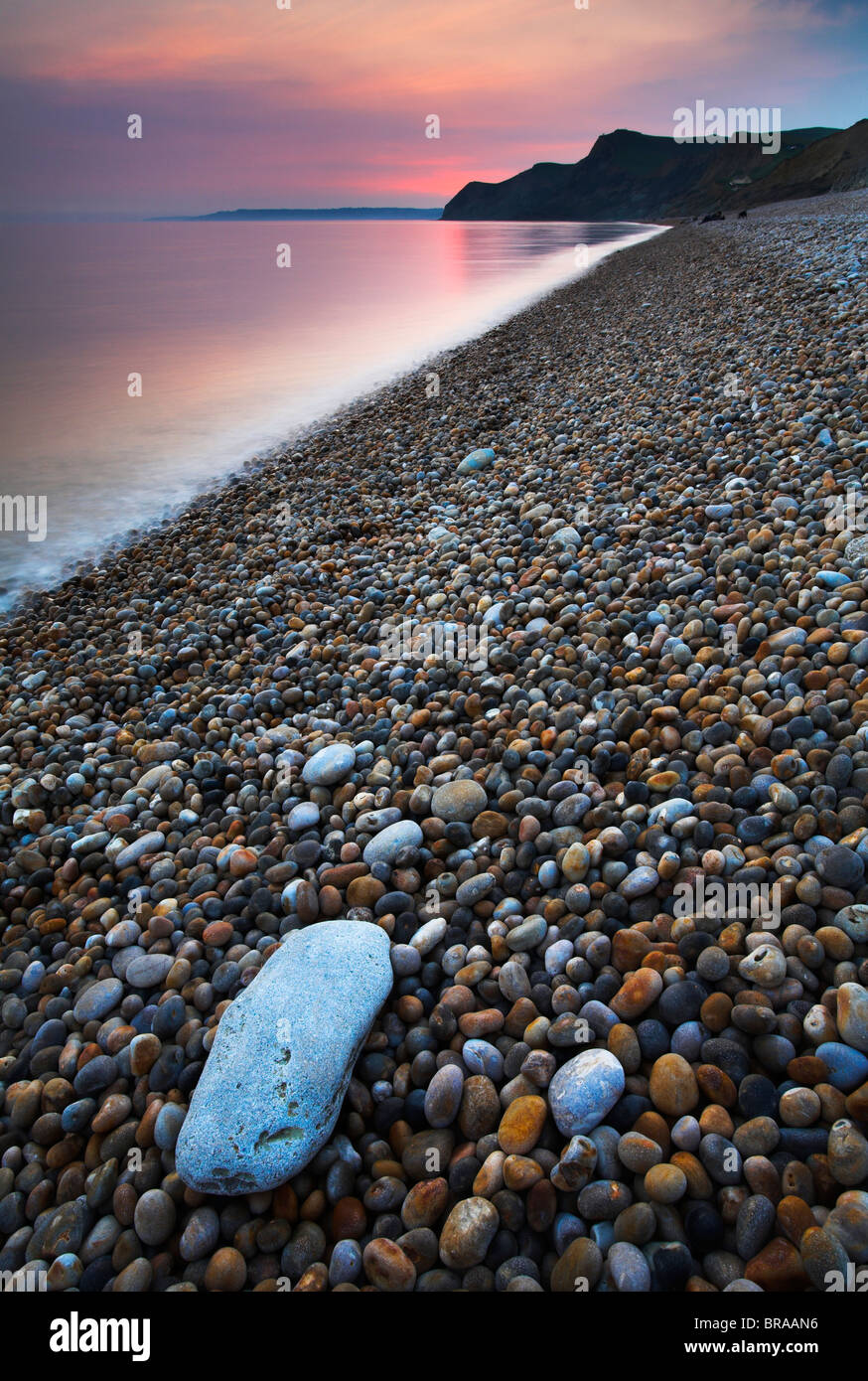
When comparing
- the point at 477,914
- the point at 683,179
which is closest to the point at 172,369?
the point at 477,914

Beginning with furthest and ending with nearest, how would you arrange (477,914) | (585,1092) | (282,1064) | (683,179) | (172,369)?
(683,179) → (172,369) → (477,914) → (282,1064) → (585,1092)

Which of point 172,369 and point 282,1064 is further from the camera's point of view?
point 172,369

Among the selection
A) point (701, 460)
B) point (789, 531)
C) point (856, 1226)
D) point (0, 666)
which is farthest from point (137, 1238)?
point (701, 460)

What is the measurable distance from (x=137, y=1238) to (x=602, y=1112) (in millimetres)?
1228

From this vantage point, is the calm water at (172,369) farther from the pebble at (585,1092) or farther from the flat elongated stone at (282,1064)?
the pebble at (585,1092)

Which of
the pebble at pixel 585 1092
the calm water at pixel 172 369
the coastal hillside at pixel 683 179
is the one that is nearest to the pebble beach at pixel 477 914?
the pebble at pixel 585 1092

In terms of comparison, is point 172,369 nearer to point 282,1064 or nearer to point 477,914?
point 477,914

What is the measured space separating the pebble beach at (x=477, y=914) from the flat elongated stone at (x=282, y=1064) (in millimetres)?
11

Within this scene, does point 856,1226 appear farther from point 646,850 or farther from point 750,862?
point 646,850

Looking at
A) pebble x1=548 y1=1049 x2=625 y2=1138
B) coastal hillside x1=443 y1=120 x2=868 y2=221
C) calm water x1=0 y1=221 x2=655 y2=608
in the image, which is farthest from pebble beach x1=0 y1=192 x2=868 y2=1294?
coastal hillside x1=443 y1=120 x2=868 y2=221

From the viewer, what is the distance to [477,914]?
97.7 inches

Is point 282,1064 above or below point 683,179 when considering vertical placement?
below

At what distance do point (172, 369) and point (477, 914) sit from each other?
15.2m

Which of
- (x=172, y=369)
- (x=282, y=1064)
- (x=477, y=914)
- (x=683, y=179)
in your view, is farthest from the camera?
(x=683, y=179)
